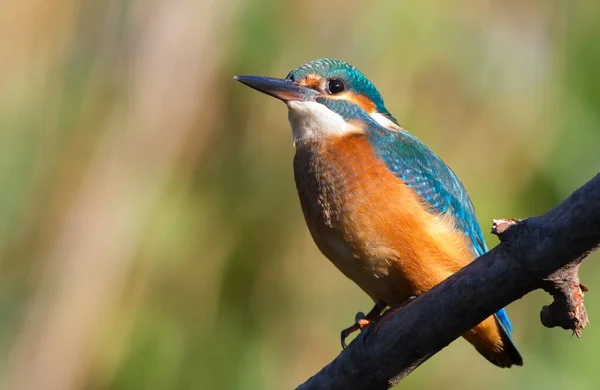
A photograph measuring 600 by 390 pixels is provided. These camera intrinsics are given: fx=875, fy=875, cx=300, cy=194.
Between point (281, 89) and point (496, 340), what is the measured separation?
139 centimetres

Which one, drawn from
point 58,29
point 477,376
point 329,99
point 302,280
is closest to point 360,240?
point 329,99

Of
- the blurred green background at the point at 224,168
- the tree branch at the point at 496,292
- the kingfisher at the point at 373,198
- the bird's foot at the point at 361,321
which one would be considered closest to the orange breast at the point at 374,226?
the kingfisher at the point at 373,198

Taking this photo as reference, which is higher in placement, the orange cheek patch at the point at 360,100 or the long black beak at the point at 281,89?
the long black beak at the point at 281,89

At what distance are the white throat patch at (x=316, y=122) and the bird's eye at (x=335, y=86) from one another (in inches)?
4.5

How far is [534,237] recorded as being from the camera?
2.33 metres

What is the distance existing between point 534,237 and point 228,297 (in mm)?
2699

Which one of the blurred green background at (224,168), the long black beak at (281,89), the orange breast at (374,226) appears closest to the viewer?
the orange breast at (374,226)

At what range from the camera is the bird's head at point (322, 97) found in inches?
148

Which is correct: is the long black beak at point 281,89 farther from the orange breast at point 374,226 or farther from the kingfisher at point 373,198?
the orange breast at point 374,226

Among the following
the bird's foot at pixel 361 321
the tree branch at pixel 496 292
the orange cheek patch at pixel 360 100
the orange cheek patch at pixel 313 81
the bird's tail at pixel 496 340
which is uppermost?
the orange cheek patch at pixel 313 81

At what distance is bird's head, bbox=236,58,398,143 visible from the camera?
3754mm

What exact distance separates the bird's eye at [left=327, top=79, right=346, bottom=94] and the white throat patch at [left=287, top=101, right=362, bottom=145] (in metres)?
0.11

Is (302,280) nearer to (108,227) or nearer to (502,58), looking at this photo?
(108,227)

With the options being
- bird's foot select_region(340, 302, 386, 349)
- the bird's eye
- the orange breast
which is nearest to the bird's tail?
the orange breast
